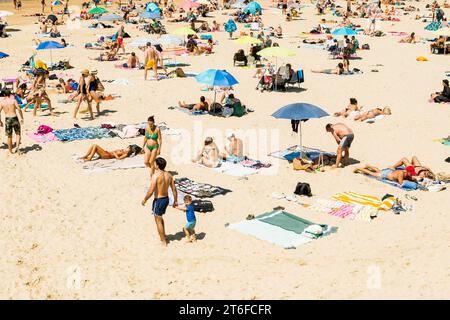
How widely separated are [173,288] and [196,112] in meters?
10.9

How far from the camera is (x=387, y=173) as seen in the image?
13000 millimetres

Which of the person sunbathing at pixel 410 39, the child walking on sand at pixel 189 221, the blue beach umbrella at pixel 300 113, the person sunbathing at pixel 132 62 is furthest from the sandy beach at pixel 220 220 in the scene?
the person sunbathing at pixel 410 39

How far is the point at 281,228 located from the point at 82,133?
26.6 ft

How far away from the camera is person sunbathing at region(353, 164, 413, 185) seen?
41.5ft

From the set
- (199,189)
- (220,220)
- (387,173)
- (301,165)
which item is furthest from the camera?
(301,165)

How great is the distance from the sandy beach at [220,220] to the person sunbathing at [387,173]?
0.22 meters

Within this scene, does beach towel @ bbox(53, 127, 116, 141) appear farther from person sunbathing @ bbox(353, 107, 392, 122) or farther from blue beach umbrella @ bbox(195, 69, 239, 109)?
person sunbathing @ bbox(353, 107, 392, 122)

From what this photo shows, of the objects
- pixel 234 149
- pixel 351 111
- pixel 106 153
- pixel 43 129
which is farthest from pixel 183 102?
pixel 106 153

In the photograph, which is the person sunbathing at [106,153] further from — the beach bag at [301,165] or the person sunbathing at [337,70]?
the person sunbathing at [337,70]

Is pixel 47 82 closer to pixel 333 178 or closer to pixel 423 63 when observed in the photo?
pixel 333 178

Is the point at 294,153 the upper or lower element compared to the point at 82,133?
lower

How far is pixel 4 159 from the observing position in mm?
14328

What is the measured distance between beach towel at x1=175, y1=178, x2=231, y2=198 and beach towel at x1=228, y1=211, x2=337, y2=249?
4.75ft

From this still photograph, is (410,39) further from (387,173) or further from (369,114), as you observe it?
(387,173)
